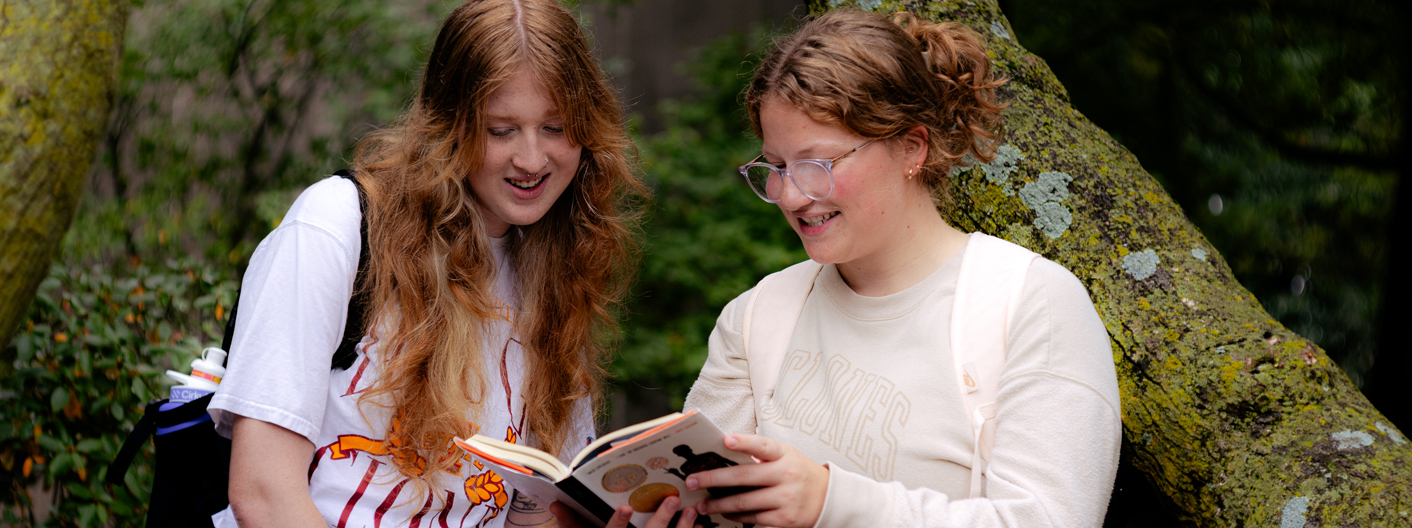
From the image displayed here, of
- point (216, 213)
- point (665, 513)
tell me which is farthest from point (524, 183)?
point (216, 213)

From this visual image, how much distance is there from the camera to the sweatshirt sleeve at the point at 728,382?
6.35 ft

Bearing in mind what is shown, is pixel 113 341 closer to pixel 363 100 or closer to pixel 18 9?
pixel 18 9

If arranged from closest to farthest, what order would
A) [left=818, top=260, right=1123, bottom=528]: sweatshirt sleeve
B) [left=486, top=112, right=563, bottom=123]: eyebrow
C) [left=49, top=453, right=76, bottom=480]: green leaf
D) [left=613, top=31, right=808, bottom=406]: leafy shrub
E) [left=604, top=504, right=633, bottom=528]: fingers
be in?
[left=818, top=260, right=1123, bottom=528]: sweatshirt sleeve
[left=604, top=504, right=633, bottom=528]: fingers
[left=486, top=112, right=563, bottom=123]: eyebrow
[left=49, top=453, right=76, bottom=480]: green leaf
[left=613, top=31, right=808, bottom=406]: leafy shrub

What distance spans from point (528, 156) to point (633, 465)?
74cm

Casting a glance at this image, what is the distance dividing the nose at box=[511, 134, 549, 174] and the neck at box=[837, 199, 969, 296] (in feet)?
2.19

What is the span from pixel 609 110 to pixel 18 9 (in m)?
1.28

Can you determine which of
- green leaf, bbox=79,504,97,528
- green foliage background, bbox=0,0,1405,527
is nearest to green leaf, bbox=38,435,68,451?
green leaf, bbox=79,504,97,528

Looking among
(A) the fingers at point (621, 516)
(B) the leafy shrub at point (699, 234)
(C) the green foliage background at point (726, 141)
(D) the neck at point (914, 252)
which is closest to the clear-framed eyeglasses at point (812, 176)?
(D) the neck at point (914, 252)

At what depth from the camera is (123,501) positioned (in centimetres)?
293

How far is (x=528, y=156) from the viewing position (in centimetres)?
195

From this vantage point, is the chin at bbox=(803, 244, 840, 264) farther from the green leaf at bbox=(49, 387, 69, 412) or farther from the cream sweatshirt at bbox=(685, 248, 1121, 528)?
the green leaf at bbox=(49, 387, 69, 412)

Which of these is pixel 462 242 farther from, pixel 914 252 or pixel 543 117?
pixel 914 252

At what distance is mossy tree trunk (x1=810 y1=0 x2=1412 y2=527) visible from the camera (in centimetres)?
181

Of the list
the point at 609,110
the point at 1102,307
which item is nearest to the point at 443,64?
the point at 609,110
